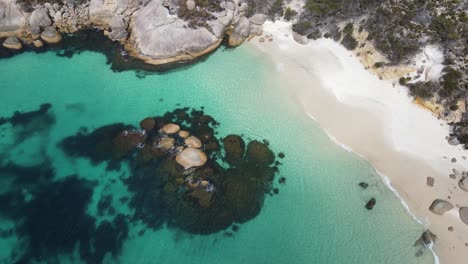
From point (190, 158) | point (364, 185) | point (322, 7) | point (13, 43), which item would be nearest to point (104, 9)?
point (13, 43)

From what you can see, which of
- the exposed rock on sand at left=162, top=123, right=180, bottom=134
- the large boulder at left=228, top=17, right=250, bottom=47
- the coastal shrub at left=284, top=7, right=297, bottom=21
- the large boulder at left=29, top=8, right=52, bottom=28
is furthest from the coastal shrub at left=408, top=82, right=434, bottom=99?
the large boulder at left=29, top=8, right=52, bottom=28

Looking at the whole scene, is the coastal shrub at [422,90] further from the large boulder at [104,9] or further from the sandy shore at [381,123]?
the large boulder at [104,9]

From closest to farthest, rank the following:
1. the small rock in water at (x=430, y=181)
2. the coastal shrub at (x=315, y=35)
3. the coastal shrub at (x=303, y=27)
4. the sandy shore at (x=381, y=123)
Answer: the sandy shore at (x=381, y=123)
the small rock in water at (x=430, y=181)
the coastal shrub at (x=315, y=35)
the coastal shrub at (x=303, y=27)

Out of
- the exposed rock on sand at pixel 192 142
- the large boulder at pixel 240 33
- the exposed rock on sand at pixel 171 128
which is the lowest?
the exposed rock on sand at pixel 171 128

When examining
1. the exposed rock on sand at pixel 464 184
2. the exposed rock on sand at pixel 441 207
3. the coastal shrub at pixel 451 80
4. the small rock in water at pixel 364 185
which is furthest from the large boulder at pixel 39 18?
the exposed rock on sand at pixel 464 184

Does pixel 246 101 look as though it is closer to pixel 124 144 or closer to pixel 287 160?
pixel 287 160

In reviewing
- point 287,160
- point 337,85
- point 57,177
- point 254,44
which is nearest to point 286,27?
point 254,44

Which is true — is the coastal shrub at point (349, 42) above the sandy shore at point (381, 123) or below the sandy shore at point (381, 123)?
above

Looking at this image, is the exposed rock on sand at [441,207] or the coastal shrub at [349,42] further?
the coastal shrub at [349,42]

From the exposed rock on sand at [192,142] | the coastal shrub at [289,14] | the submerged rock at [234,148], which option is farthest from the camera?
the coastal shrub at [289,14]
